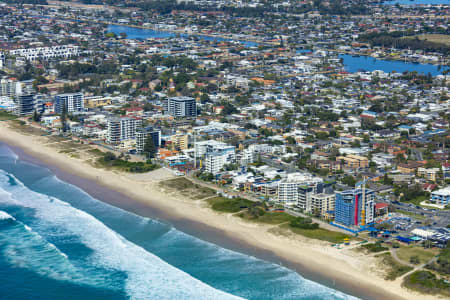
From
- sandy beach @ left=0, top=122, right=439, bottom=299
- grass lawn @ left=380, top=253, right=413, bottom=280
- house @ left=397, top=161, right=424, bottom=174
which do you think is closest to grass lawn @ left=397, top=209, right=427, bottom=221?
grass lawn @ left=380, top=253, right=413, bottom=280

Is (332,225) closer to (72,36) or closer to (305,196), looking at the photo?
(305,196)

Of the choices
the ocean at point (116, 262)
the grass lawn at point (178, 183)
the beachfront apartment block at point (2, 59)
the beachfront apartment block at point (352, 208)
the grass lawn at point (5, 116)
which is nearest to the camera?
the ocean at point (116, 262)

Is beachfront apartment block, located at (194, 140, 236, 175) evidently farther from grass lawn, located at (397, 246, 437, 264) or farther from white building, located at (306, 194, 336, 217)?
grass lawn, located at (397, 246, 437, 264)

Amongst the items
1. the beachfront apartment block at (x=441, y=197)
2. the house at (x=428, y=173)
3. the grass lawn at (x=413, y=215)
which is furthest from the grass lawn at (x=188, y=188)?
the house at (x=428, y=173)

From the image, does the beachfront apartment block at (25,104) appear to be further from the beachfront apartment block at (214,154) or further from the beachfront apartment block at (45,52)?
the beachfront apartment block at (45,52)

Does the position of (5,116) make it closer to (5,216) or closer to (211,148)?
(211,148)

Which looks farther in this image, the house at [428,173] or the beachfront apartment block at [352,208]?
the house at [428,173]
